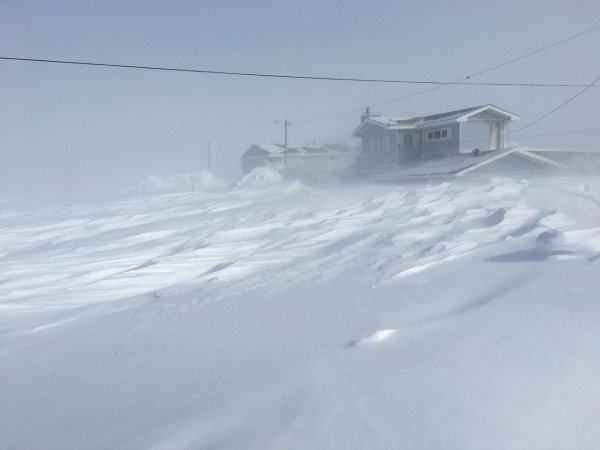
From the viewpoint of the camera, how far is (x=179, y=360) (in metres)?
4.32

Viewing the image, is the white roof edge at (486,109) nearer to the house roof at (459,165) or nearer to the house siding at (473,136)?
the house siding at (473,136)

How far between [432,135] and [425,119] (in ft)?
4.54

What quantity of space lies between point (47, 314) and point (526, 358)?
5627 millimetres

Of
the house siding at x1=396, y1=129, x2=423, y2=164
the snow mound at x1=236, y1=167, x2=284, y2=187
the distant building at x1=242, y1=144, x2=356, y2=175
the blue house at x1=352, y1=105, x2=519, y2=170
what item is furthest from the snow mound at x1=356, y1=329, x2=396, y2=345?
the distant building at x1=242, y1=144, x2=356, y2=175

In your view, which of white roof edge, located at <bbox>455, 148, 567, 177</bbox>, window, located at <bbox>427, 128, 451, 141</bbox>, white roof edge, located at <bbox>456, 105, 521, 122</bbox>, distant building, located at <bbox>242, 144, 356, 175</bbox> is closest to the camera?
white roof edge, located at <bbox>455, 148, 567, 177</bbox>

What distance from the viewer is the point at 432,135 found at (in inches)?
1054

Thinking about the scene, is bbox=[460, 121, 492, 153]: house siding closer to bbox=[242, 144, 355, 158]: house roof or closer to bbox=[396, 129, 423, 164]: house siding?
bbox=[396, 129, 423, 164]: house siding

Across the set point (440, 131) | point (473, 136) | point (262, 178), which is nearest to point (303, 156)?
point (262, 178)

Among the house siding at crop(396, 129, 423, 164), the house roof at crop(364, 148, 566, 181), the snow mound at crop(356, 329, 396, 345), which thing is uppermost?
the house siding at crop(396, 129, 423, 164)

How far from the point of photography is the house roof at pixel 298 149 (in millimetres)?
47675

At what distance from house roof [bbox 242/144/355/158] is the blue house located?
1799cm

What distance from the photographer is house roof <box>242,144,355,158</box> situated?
47675 mm

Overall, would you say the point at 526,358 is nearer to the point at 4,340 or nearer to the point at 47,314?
the point at 4,340

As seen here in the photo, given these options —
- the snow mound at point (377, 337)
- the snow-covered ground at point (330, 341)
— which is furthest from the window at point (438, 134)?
the snow mound at point (377, 337)
